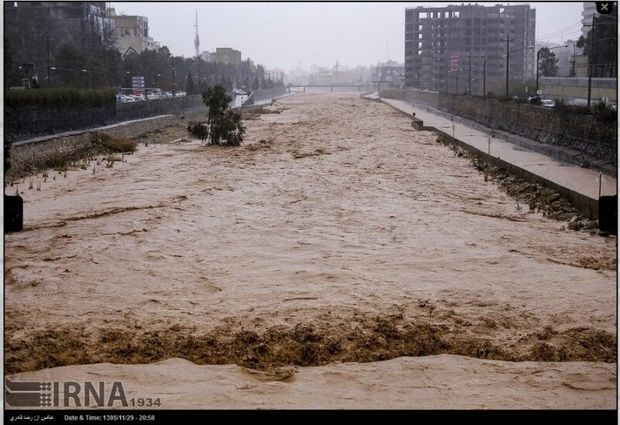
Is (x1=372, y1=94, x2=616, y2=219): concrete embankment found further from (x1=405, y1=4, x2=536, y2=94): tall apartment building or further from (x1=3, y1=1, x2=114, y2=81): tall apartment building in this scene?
(x1=405, y1=4, x2=536, y2=94): tall apartment building

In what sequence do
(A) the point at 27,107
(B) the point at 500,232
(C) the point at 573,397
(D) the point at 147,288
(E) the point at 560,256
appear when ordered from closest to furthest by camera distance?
(C) the point at 573,397 → (D) the point at 147,288 → (E) the point at 560,256 → (B) the point at 500,232 → (A) the point at 27,107

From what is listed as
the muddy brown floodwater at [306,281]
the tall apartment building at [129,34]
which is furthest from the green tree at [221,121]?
the tall apartment building at [129,34]

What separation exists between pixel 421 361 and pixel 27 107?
51.7 ft

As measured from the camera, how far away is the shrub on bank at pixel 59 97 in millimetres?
18198

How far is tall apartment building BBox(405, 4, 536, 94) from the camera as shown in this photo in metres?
45.4

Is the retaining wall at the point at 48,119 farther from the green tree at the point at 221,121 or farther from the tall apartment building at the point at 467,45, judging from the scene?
the tall apartment building at the point at 467,45

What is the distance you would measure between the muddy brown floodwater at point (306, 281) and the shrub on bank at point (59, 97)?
171 inches

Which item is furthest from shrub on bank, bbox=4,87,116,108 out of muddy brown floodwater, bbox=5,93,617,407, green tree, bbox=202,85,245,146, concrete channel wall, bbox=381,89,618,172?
concrete channel wall, bbox=381,89,618,172

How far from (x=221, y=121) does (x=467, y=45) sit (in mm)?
36042

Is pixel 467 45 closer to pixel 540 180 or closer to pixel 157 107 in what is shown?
pixel 157 107

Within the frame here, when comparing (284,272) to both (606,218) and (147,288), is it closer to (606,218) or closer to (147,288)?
(147,288)

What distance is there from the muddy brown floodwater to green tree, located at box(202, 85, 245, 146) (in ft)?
27.3
